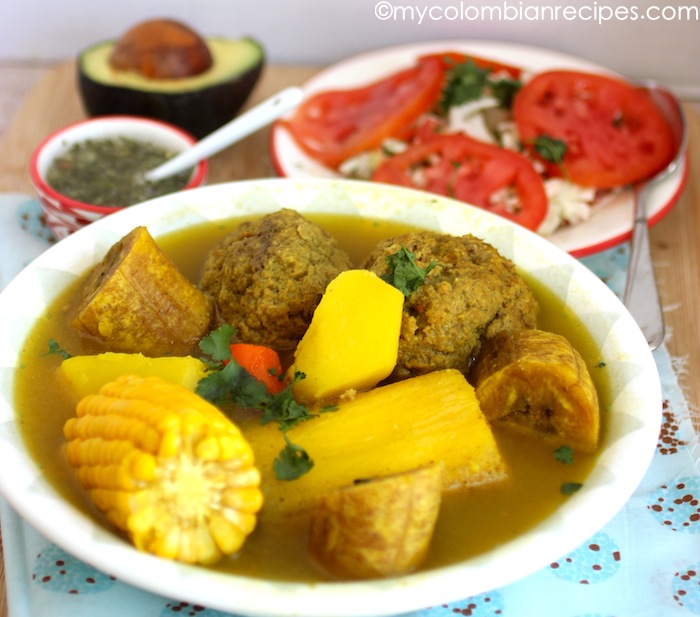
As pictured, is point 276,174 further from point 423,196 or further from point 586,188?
point 586,188

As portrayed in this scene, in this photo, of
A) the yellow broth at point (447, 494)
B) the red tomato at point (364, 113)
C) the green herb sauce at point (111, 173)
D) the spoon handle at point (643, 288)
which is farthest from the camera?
the red tomato at point (364, 113)

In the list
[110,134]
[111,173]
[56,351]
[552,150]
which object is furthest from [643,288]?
[110,134]

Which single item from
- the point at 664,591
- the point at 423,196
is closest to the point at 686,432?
the point at 664,591

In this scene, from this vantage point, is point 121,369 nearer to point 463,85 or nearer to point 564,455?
point 564,455

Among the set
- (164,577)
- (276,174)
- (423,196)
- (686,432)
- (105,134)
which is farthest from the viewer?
(276,174)

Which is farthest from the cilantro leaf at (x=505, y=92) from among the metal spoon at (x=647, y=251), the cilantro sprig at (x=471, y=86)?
the metal spoon at (x=647, y=251)

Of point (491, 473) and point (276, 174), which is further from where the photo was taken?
point (276, 174)

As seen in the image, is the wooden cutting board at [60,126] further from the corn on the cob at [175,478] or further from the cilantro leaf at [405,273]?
the corn on the cob at [175,478]
